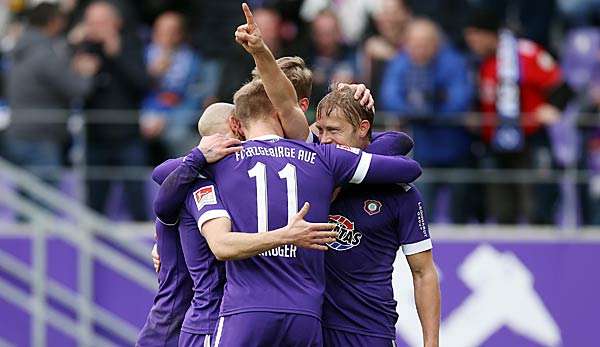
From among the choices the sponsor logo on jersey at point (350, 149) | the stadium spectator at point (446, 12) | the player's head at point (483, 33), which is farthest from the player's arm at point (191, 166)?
the stadium spectator at point (446, 12)

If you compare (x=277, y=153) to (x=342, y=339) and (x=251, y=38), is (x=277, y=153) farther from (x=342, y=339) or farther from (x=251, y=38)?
(x=342, y=339)

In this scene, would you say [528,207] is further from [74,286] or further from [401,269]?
[74,286]

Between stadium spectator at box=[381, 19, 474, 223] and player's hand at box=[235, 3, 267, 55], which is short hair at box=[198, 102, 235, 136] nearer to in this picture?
player's hand at box=[235, 3, 267, 55]

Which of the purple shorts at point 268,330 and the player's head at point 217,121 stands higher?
the player's head at point 217,121

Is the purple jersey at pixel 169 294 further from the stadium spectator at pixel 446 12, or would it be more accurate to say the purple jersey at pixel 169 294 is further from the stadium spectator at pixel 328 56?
the stadium spectator at pixel 446 12

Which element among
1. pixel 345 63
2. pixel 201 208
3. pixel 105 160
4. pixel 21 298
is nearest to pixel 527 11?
pixel 345 63

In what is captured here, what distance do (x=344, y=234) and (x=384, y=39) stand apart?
667 centimetres

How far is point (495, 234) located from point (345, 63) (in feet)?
7.11

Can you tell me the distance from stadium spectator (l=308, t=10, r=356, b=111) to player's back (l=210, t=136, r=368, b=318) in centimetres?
619

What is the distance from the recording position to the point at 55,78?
1322 cm

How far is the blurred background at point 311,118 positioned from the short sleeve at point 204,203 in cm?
521

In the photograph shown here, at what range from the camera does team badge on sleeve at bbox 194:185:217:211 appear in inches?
270

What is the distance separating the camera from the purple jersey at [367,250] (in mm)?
7164

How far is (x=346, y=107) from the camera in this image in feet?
23.5
